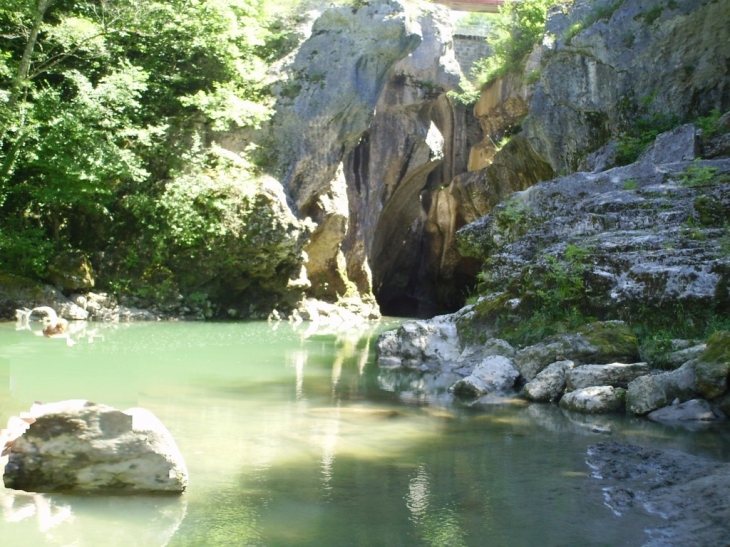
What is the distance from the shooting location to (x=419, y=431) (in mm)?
7047

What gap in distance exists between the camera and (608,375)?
8.82 meters

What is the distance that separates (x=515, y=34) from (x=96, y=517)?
2819cm

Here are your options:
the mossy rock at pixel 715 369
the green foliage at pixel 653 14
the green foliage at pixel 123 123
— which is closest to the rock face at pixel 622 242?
the mossy rock at pixel 715 369

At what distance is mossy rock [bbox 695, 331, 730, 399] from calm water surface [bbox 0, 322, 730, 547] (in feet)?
2.56

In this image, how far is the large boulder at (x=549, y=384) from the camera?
29.5 ft

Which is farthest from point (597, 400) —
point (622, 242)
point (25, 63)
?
point (25, 63)

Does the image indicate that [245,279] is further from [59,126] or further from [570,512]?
[570,512]

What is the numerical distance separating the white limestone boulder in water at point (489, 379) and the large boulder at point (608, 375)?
984mm

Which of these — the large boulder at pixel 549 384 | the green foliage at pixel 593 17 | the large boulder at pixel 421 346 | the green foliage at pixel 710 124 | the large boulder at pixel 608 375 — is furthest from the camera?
the green foliage at pixel 593 17

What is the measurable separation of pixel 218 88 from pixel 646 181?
43.5 ft

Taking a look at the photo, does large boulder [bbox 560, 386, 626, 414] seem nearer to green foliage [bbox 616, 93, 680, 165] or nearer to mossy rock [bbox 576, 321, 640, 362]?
mossy rock [bbox 576, 321, 640, 362]

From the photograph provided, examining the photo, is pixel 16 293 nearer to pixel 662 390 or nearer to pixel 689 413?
pixel 662 390

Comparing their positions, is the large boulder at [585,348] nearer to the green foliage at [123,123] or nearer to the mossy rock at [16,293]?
the green foliage at [123,123]

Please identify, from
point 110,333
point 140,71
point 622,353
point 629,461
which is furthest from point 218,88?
point 629,461
